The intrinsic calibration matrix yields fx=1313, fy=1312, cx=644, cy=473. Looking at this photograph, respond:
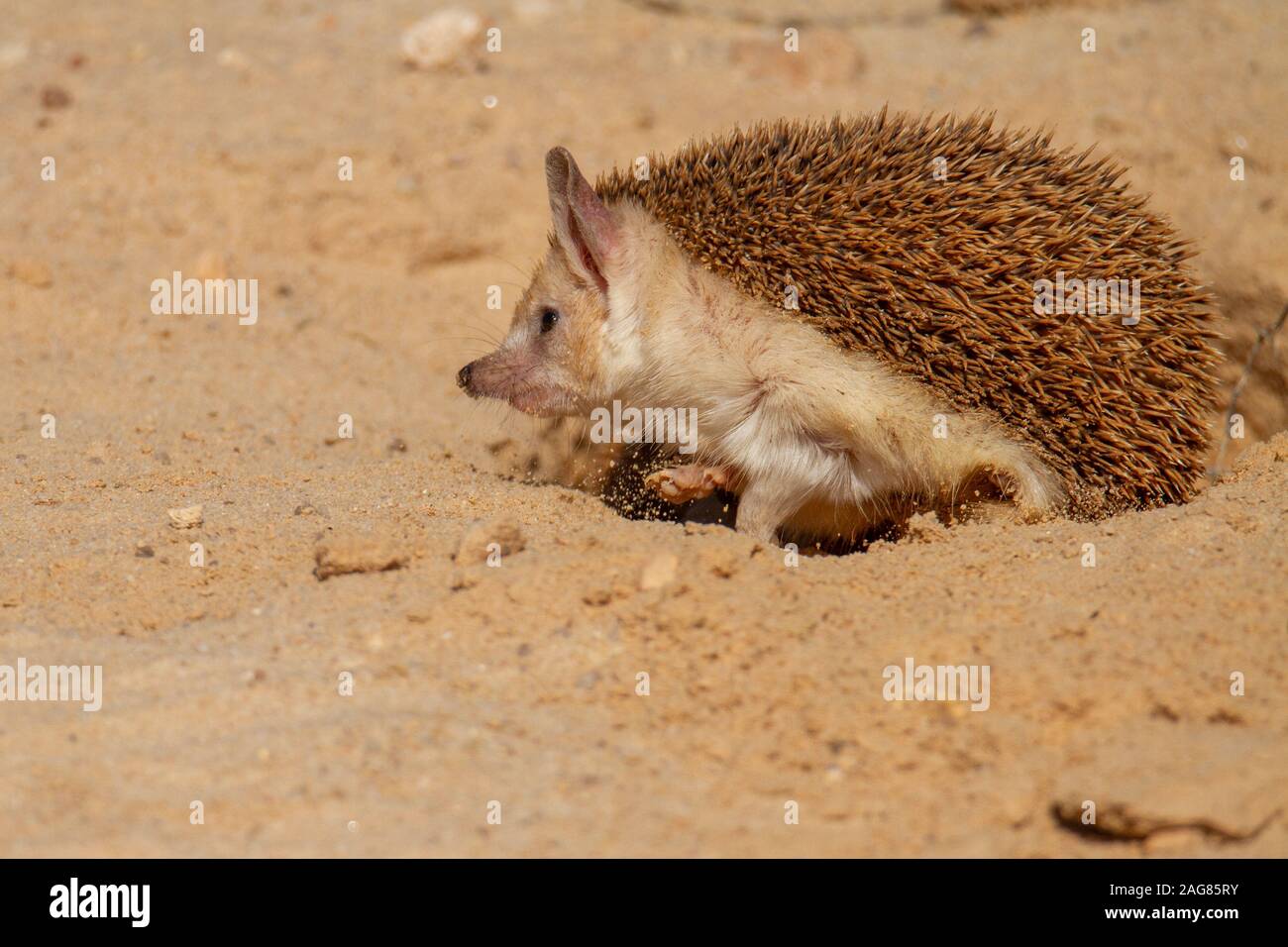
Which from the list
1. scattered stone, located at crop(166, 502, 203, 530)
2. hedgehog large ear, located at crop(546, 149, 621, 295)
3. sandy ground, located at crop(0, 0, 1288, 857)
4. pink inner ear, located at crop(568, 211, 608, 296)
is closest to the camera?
sandy ground, located at crop(0, 0, 1288, 857)

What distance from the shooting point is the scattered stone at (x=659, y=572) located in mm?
4320

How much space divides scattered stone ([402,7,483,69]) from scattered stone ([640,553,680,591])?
678 centimetres

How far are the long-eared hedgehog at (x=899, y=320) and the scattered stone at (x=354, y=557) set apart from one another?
1618 millimetres

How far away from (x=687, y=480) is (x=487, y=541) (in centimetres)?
148

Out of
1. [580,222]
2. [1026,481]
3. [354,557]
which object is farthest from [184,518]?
[1026,481]

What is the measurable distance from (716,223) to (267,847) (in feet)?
11.0

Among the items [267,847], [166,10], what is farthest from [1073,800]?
[166,10]

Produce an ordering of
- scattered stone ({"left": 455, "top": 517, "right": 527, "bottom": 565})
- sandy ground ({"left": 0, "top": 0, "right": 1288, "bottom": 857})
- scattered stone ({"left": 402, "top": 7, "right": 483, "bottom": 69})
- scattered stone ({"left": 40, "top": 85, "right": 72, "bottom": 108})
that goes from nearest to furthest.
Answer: sandy ground ({"left": 0, "top": 0, "right": 1288, "bottom": 857})
scattered stone ({"left": 455, "top": 517, "right": 527, "bottom": 565})
scattered stone ({"left": 40, "top": 85, "right": 72, "bottom": 108})
scattered stone ({"left": 402, "top": 7, "right": 483, "bottom": 69})

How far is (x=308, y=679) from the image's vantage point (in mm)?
3967

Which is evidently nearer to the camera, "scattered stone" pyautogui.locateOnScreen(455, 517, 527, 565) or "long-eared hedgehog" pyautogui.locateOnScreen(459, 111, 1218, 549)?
"scattered stone" pyautogui.locateOnScreen(455, 517, 527, 565)

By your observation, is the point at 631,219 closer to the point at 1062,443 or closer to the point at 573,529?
the point at 573,529

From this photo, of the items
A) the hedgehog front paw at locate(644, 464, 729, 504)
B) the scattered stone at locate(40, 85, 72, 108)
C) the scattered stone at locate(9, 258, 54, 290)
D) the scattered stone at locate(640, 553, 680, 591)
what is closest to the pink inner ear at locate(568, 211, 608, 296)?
the hedgehog front paw at locate(644, 464, 729, 504)

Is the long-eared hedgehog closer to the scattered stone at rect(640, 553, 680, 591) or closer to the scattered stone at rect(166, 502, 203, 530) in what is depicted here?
the scattered stone at rect(640, 553, 680, 591)

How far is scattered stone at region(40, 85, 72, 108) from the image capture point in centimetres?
948
